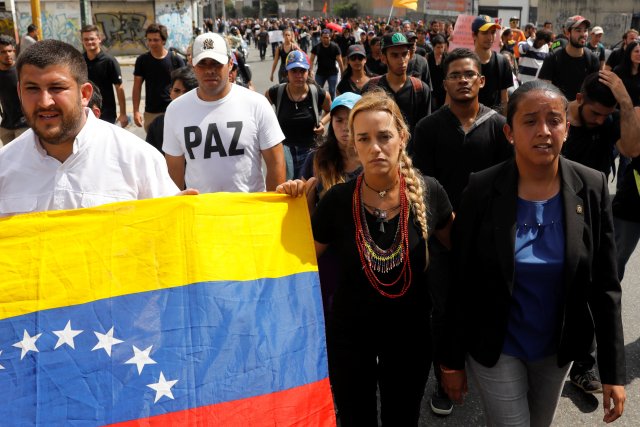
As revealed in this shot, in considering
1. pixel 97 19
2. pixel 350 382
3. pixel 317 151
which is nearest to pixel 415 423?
pixel 350 382

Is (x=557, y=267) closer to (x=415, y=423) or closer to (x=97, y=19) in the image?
(x=415, y=423)

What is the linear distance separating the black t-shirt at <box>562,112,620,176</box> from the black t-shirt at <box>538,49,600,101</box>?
4.15m

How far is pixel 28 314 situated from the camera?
2543 millimetres

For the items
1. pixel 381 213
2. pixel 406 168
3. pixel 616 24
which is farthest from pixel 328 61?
pixel 616 24

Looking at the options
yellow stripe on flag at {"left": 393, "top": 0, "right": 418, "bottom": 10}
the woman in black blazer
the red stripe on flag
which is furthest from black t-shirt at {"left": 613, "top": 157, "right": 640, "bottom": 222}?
yellow stripe on flag at {"left": 393, "top": 0, "right": 418, "bottom": 10}

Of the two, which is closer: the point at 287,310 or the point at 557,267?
the point at 557,267

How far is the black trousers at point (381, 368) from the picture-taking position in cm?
277

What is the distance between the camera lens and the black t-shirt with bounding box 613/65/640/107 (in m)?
7.58

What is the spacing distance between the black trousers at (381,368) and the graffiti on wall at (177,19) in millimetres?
31943

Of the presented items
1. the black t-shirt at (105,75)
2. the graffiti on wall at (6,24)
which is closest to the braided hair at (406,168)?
the black t-shirt at (105,75)

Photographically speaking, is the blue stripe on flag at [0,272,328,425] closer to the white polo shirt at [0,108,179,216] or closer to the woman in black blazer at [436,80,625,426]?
the white polo shirt at [0,108,179,216]

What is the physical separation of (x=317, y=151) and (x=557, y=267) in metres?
1.56

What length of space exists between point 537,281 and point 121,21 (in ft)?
111

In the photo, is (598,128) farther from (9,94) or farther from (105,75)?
(9,94)
